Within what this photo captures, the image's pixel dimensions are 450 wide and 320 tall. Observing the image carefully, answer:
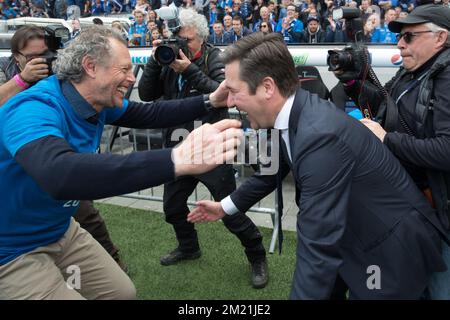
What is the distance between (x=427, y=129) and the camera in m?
2.38

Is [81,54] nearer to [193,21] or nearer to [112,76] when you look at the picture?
[112,76]

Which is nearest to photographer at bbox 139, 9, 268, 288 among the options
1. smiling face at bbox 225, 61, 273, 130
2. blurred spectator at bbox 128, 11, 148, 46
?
smiling face at bbox 225, 61, 273, 130

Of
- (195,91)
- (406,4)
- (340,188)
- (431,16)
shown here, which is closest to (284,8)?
(406,4)

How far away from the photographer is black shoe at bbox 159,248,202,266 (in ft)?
13.6

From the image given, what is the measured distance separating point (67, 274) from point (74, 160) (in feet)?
4.55

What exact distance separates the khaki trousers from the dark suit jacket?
1.33 m

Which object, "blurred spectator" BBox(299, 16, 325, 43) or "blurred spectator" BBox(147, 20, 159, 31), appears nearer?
"blurred spectator" BBox(299, 16, 325, 43)

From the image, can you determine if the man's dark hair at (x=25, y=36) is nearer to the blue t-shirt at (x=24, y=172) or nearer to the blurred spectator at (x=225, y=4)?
the blue t-shirt at (x=24, y=172)

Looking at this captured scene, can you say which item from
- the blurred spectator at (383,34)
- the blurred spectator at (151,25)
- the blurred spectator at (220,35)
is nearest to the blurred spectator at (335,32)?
the blurred spectator at (383,34)

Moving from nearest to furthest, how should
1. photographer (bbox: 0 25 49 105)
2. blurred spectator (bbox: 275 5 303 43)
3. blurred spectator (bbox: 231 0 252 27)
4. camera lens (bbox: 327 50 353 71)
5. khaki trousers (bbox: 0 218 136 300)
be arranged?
1. khaki trousers (bbox: 0 218 136 300)
2. camera lens (bbox: 327 50 353 71)
3. photographer (bbox: 0 25 49 105)
4. blurred spectator (bbox: 275 5 303 43)
5. blurred spectator (bbox: 231 0 252 27)

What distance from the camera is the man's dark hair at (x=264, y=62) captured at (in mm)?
1978

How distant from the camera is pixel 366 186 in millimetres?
1951

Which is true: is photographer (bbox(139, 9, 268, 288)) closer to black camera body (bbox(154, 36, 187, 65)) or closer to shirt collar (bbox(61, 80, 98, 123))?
black camera body (bbox(154, 36, 187, 65))

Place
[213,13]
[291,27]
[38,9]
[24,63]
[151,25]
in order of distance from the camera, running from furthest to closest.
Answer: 1. [38,9]
2. [213,13]
3. [151,25]
4. [291,27]
5. [24,63]
